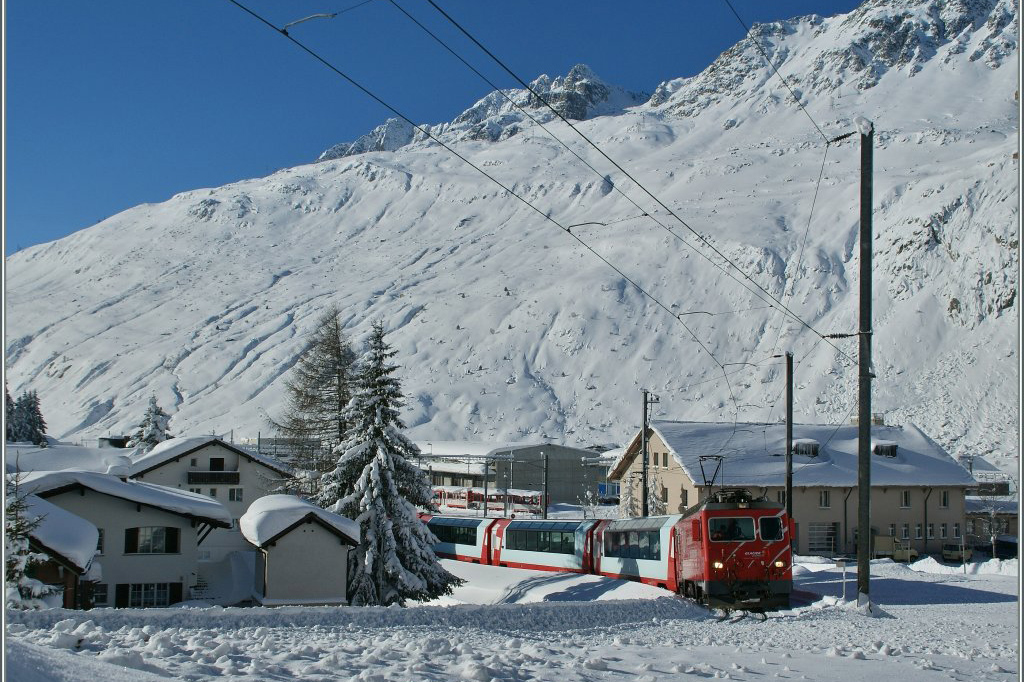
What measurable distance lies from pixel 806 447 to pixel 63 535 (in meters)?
38.2

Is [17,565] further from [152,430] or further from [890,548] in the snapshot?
[152,430]

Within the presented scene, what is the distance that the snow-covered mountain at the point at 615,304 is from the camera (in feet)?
310

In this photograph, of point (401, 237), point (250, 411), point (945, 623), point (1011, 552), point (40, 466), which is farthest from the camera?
point (401, 237)

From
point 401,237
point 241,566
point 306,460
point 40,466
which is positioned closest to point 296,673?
point 241,566

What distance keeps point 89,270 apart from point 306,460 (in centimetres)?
17765

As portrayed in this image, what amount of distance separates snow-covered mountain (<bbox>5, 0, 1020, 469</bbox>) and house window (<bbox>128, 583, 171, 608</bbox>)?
139 feet

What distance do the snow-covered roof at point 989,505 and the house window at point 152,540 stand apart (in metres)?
45.9

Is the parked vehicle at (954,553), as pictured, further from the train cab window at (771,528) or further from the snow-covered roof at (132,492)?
the snow-covered roof at (132,492)

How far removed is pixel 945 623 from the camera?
701 inches

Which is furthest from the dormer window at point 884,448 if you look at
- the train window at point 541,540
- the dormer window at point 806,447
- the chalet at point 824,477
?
the train window at point 541,540

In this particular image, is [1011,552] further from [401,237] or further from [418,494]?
[401,237]

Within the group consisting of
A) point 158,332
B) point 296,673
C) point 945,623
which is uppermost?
point 158,332

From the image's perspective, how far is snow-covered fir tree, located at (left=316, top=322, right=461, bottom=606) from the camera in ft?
92.5

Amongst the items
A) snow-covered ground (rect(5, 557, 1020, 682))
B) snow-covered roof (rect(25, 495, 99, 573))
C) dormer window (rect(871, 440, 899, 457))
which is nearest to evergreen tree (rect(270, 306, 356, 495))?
snow-covered roof (rect(25, 495, 99, 573))
